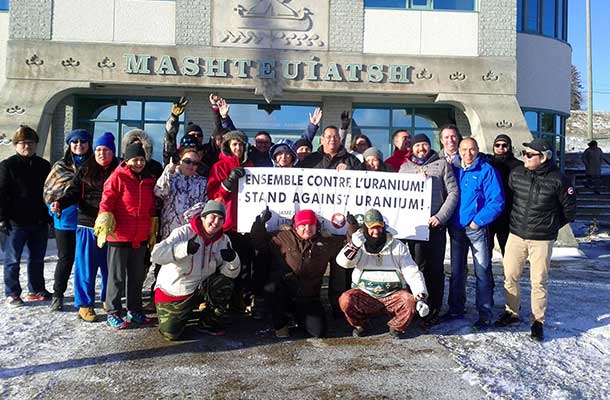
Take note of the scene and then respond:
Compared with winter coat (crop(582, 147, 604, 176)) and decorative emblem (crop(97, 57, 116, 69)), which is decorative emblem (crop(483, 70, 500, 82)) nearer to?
winter coat (crop(582, 147, 604, 176))

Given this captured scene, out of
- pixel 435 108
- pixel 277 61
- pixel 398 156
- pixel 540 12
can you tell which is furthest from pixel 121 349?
pixel 540 12

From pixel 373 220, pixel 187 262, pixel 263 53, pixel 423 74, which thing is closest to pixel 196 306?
pixel 187 262

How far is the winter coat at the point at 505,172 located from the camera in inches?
199

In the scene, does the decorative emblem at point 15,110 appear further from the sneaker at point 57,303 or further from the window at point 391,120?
the window at point 391,120

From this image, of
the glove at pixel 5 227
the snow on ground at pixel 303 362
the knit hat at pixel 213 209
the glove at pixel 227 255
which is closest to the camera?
the snow on ground at pixel 303 362

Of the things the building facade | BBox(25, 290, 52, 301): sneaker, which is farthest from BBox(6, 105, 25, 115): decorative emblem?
BBox(25, 290, 52, 301): sneaker

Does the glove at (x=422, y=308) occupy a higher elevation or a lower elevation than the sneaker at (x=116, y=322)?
higher

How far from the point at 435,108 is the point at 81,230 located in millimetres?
10802

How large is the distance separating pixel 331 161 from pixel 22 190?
338 cm

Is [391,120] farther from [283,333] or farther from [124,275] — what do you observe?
[124,275]

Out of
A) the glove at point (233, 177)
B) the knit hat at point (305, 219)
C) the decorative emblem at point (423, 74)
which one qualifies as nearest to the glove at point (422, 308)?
the knit hat at point (305, 219)

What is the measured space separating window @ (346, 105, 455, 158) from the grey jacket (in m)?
8.44

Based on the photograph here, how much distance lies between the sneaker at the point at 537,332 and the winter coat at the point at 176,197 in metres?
3.48

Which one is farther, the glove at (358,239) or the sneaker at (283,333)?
the sneaker at (283,333)
